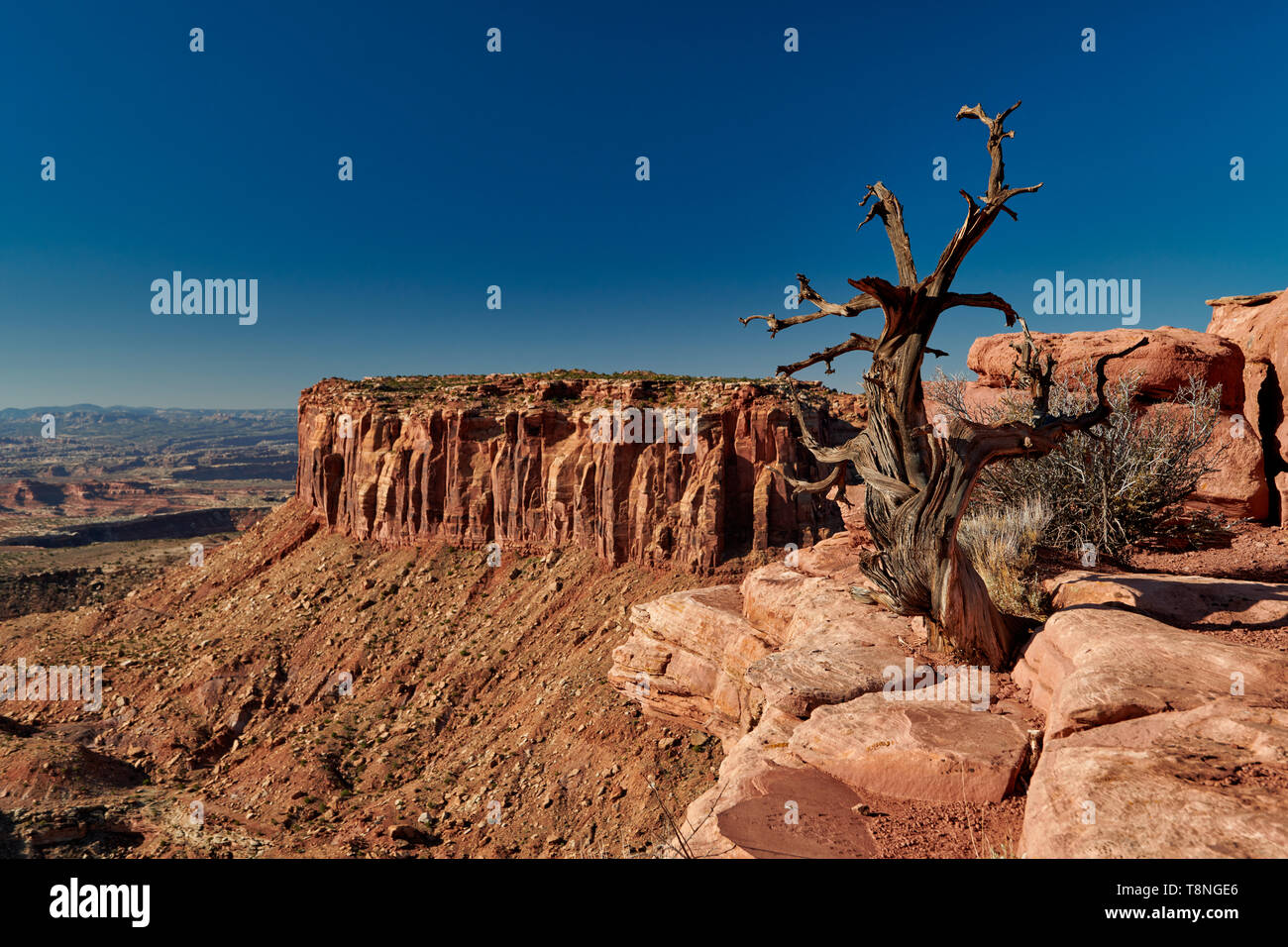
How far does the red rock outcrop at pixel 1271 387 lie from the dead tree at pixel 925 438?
14.0 metres

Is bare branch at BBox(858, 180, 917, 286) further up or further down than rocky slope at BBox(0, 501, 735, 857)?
further up

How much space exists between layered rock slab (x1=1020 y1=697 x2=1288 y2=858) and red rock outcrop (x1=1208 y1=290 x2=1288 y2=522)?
53.8 feet

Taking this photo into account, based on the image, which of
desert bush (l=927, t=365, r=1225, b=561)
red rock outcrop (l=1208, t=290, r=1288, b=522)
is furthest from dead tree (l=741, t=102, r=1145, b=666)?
red rock outcrop (l=1208, t=290, r=1288, b=522)

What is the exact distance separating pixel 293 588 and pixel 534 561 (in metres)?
16.1

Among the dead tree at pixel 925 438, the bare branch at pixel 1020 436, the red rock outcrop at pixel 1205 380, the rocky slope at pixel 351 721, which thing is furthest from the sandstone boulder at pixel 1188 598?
the rocky slope at pixel 351 721

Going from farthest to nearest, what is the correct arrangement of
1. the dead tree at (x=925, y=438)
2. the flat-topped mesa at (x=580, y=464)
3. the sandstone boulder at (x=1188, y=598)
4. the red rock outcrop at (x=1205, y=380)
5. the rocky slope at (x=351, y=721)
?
the flat-topped mesa at (x=580, y=464) → the rocky slope at (x=351, y=721) → the red rock outcrop at (x=1205, y=380) → the sandstone boulder at (x=1188, y=598) → the dead tree at (x=925, y=438)

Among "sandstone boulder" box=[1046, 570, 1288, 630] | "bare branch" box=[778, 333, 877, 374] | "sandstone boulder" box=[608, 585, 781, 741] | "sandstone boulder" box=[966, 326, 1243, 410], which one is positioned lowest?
"sandstone boulder" box=[608, 585, 781, 741]

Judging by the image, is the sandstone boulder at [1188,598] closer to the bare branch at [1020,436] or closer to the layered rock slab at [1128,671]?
the layered rock slab at [1128,671]

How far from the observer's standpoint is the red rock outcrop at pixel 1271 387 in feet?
58.2

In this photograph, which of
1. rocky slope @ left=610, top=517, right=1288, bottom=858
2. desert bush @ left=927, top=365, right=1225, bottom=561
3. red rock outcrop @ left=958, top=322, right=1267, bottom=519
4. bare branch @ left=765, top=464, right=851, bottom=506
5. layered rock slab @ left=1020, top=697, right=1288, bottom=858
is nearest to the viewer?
layered rock slab @ left=1020, top=697, right=1288, bottom=858

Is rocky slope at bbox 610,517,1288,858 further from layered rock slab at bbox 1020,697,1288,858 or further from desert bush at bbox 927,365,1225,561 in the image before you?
desert bush at bbox 927,365,1225,561

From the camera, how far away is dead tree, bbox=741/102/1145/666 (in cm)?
870
